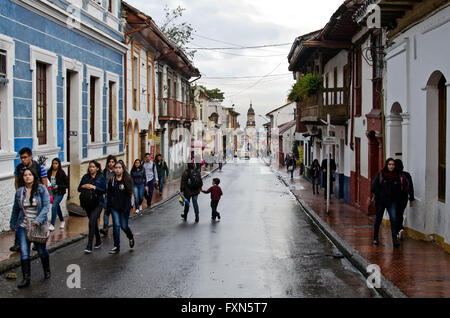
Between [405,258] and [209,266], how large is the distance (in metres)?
3.22

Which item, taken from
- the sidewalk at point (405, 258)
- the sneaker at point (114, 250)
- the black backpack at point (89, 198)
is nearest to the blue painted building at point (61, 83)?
the black backpack at point (89, 198)

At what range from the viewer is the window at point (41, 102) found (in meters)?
13.8

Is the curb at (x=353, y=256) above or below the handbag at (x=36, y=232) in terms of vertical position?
below

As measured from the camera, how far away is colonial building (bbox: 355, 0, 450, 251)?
9.81 metres

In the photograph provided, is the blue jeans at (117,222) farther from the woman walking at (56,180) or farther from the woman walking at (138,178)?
the woman walking at (138,178)

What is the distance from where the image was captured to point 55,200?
11875 mm

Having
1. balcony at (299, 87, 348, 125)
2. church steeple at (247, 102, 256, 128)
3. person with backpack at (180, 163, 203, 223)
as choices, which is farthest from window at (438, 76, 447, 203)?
church steeple at (247, 102, 256, 128)

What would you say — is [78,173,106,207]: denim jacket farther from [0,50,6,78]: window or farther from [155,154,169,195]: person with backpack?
[155,154,169,195]: person with backpack

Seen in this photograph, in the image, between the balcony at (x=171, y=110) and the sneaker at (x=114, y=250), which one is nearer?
the sneaker at (x=114, y=250)

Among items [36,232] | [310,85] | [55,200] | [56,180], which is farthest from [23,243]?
[310,85]

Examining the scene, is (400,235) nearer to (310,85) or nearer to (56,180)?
(56,180)

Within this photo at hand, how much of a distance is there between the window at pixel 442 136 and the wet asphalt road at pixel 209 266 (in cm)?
231

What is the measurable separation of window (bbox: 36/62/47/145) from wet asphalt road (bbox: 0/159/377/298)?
325 cm
